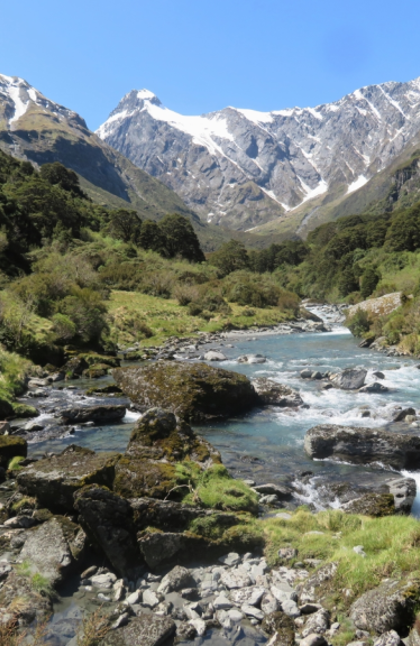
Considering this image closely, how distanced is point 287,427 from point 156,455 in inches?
250

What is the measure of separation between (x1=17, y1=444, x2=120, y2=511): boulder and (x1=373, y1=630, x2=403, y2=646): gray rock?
19.1 feet

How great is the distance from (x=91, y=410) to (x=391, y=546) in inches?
482

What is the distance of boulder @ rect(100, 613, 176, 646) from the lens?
4984 mm

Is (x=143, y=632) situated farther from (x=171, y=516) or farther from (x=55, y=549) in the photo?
(x=55, y=549)

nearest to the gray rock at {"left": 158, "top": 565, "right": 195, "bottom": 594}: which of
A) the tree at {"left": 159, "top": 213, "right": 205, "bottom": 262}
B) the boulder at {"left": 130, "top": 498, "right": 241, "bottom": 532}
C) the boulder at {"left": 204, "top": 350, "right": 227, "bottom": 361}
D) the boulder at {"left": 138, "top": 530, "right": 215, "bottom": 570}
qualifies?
the boulder at {"left": 138, "top": 530, "right": 215, "bottom": 570}

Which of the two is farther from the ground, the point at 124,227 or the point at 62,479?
the point at 124,227

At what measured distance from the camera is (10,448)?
11195 millimetres

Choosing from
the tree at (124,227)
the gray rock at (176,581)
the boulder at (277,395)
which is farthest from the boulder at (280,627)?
the tree at (124,227)

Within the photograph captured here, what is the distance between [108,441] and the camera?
1316 cm

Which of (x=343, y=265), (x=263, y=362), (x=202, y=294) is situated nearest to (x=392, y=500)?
(x=263, y=362)

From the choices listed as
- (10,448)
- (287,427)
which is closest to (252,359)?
(287,427)

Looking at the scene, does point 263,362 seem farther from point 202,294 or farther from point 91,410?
point 202,294

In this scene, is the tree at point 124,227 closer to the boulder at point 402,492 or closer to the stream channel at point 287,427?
the stream channel at point 287,427

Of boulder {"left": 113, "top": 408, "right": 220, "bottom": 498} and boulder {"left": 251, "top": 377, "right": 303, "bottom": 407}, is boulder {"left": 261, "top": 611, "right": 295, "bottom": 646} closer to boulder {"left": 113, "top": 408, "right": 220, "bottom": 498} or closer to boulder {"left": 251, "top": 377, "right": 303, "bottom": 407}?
boulder {"left": 113, "top": 408, "right": 220, "bottom": 498}
